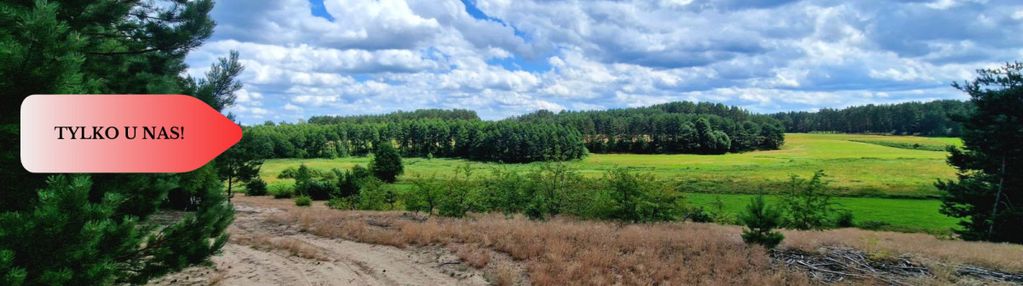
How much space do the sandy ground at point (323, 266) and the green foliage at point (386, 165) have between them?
52.5 m

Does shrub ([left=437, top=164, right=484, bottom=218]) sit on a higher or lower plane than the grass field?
higher

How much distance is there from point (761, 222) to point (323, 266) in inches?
492

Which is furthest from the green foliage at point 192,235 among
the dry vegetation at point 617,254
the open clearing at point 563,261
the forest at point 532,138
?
the forest at point 532,138

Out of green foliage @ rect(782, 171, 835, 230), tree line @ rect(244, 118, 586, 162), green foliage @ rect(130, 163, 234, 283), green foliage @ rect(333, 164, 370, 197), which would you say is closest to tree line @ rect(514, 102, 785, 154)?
tree line @ rect(244, 118, 586, 162)

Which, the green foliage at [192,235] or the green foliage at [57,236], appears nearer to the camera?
the green foliage at [57,236]

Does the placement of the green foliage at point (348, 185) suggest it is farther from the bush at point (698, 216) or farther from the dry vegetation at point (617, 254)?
the dry vegetation at point (617, 254)

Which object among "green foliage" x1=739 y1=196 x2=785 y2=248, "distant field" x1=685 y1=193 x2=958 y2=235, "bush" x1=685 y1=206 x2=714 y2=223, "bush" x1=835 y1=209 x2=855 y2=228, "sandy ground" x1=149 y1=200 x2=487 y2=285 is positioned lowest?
"distant field" x1=685 y1=193 x2=958 y2=235

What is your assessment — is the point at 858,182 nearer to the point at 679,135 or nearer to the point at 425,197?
the point at 425,197

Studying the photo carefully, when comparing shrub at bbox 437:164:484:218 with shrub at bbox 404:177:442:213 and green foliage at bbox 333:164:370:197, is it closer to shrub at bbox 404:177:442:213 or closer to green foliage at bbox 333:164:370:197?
shrub at bbox 404:177:442:213

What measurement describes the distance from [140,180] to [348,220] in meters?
14.0

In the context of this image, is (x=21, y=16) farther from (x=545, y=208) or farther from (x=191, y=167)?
(x=545, y=208)

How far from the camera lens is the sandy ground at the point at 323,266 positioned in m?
11.7

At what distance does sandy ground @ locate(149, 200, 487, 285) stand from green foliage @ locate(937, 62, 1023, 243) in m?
28.4

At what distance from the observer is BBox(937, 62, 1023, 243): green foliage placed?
2470cm
